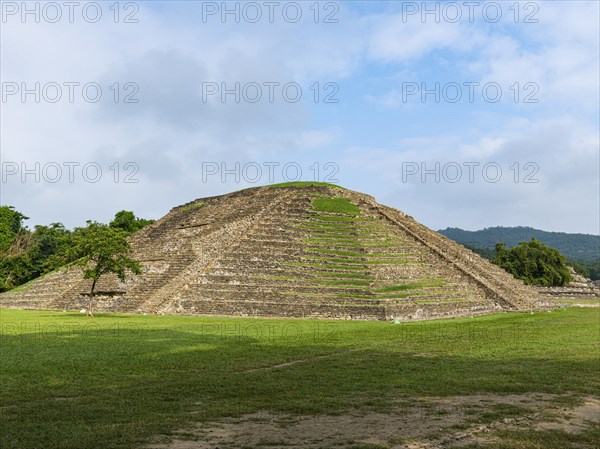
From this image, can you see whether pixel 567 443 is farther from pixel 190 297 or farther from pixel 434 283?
pixel 434 283

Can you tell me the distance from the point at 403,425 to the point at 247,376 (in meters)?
4.82

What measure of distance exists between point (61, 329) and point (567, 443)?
19.6 metres

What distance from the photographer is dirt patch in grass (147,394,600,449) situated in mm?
7215

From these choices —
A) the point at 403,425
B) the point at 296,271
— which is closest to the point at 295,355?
the point at 403,425

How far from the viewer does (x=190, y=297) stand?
108 ft

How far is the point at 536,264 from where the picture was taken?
230 feet

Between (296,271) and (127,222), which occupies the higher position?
(127,222)

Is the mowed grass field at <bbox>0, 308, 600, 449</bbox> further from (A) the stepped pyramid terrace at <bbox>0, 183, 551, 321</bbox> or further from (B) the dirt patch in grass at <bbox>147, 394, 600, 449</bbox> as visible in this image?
(A) the stepped pyramid terrace at <bbox>0, 183, 551, 321</bbox>

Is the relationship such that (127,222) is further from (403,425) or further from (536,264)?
(403,425)

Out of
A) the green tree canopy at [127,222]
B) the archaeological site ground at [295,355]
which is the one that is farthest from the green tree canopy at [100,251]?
the green tree canopy at [127,222]

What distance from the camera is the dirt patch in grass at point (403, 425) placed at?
721 centimetres

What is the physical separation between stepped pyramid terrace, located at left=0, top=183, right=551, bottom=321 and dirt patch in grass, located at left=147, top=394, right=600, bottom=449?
72.8ft

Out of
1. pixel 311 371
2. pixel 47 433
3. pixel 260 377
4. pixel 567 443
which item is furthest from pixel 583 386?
pixel 47 433

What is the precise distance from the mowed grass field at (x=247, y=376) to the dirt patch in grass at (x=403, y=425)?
0.14 m
